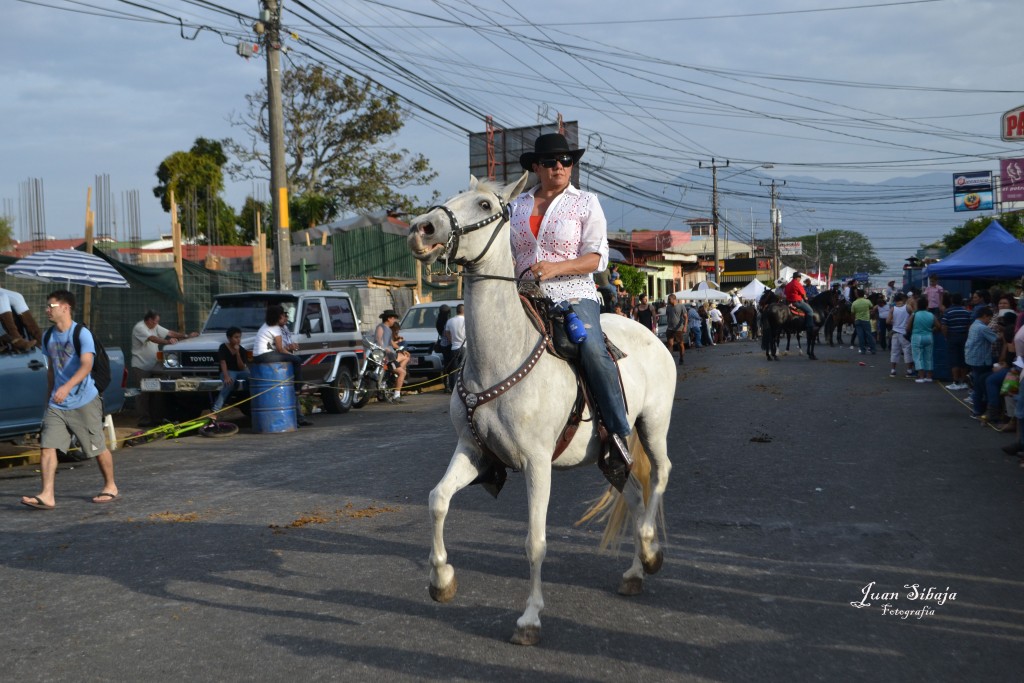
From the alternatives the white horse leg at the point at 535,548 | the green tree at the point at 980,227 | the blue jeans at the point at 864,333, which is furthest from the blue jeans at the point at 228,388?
the green tree at the point at 980,227

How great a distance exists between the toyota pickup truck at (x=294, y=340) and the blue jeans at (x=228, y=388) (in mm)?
89

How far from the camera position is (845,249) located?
7274 inches

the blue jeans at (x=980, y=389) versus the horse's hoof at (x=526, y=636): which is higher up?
the blue jeans at (x=980, y=389)

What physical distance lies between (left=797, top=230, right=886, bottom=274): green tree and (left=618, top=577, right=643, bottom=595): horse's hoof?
599 feet

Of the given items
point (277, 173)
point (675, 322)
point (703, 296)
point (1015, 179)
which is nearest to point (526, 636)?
→ point (277, 173)

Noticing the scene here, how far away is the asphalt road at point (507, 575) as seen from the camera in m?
4.53

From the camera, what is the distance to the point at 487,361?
4.97 metres

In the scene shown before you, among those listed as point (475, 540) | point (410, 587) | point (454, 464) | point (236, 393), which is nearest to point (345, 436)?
point (236, 393)

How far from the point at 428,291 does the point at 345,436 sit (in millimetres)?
18714

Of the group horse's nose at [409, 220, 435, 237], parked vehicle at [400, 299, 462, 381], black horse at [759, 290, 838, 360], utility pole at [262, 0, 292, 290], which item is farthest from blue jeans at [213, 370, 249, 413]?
black horse at [759, 290, 838, 360]

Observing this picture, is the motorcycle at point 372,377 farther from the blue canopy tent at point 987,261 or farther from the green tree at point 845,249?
Result: the green tree at point 845,249

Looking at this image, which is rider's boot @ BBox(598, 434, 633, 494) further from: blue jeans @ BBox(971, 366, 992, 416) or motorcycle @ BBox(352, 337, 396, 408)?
motorcycle @ BBox(352, 337, 396, 408)

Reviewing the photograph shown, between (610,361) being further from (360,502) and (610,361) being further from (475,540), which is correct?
(360,502)

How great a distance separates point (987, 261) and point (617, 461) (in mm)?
17508
